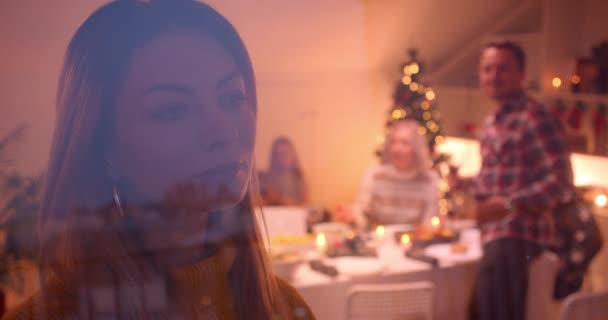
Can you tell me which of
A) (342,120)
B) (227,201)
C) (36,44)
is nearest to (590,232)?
(342,120)

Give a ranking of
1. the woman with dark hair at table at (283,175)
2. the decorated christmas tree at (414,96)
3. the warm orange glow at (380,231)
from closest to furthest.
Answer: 1. the woman with dark hair at table at (283,175)
2. the decorated christmas tree at (414,96)
3. the warm orange glow at (380,231)

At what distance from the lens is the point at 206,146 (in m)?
0.30

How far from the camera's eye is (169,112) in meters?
0.28

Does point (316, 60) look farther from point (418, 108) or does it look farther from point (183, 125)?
point (418, 108)

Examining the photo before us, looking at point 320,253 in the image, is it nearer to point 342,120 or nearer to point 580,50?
point 342,120

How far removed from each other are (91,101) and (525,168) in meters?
0.39

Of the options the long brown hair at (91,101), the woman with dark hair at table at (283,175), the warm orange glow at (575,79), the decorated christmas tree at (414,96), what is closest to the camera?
the long brown hair at (91,101)

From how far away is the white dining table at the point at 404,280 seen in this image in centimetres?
44

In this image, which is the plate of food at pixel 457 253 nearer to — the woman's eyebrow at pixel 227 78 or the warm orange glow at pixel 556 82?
the warm orange glow at pixel 556 82

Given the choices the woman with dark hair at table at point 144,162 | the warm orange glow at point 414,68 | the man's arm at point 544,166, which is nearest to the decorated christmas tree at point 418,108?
the warm orange glow at point 414,68

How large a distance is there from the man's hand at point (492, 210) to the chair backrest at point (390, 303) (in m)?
0.09

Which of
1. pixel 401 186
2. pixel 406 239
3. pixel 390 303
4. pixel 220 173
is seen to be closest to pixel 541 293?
pixel 390 303

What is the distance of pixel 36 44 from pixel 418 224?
2.38 ft

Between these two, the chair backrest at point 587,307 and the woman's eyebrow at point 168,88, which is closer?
the woman's eyebrow at point 168,88
